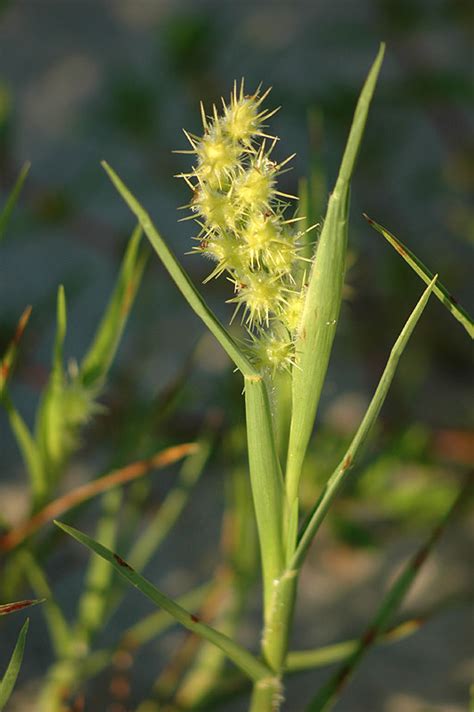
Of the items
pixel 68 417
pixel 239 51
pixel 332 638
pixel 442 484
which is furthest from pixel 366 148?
pixel 68 417

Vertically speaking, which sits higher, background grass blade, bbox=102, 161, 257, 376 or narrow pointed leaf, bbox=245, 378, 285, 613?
background grass blade, bbox=102, 161, 257, 376

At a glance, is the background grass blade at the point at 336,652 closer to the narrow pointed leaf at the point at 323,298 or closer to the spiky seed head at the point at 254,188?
the narrow pointed leaf at the point at 323,298

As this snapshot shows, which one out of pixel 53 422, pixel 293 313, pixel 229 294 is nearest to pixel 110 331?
pixel 53 422

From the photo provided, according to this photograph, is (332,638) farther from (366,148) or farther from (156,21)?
(156,21)

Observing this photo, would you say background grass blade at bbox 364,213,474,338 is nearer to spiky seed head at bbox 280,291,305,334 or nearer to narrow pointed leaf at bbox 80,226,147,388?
spiky seed head at bbox 280,291,305,334

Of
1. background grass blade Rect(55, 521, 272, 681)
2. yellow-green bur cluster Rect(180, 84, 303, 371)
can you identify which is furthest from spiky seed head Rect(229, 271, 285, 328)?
background grass blade Rect(55, 521, 272, 681)

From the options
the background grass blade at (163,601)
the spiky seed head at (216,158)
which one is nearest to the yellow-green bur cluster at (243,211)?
the spiky seed head at (216,158)
